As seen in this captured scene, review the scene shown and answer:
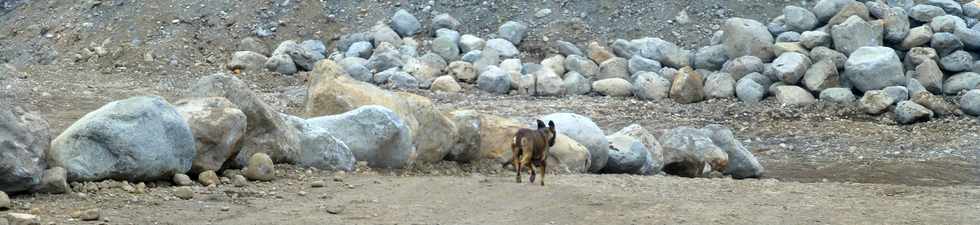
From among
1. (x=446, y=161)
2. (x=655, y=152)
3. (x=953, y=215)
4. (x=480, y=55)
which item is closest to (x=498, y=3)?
(x=480, y=55)

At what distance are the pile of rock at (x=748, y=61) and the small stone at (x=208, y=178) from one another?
41.1ft

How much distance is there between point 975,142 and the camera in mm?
18219

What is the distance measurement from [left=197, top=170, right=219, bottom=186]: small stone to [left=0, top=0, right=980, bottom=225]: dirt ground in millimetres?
169

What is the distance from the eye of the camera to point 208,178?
8.89 meters

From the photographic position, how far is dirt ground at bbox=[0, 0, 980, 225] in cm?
843

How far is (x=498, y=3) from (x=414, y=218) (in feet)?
58.4

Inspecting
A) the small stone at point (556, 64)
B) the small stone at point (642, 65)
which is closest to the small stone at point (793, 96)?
the small stone at point (642, 65)

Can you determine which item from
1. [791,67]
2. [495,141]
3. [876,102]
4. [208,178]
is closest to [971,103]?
[876,102]

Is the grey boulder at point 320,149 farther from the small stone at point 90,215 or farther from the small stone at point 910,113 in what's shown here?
the small stone at point 910,113

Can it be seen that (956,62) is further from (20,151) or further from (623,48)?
(20,151)

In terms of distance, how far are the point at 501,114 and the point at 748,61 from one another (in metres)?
4.27

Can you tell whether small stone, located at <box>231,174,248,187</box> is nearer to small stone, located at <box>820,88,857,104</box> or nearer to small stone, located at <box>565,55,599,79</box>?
small stone, located at <box>820,88,857,104</box>

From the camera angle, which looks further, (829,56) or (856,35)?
(856,35)

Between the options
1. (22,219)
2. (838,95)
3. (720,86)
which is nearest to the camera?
(22,219)
